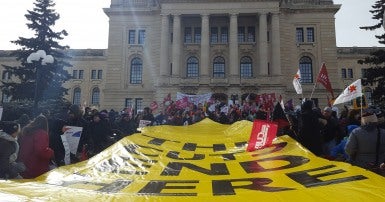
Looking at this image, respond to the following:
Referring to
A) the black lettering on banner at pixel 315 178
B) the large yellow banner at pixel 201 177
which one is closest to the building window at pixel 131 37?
the large yellow banner at pixel 201 177

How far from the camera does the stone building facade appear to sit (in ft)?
142

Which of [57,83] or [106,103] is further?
[106,103]

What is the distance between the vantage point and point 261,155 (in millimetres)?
6090

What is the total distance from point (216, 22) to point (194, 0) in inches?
164

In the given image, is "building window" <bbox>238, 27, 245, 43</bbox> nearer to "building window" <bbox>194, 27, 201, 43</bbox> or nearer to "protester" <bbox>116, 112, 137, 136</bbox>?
"building window" <bbox>194, 27, 201, 43</bbox>

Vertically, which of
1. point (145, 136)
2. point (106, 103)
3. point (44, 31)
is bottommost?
point (145, 136)

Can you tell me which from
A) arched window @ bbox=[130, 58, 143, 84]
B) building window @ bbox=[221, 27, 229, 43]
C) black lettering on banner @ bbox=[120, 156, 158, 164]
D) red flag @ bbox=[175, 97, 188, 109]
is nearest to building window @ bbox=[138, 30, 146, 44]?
arched window @ bbox=[130, 58, 143, 84]

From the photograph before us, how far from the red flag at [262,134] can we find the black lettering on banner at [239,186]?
2032 millimetres

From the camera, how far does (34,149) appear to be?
6.29 m

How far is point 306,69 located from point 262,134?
138 feet

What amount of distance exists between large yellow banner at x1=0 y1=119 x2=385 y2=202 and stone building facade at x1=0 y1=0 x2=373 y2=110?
35786 mm

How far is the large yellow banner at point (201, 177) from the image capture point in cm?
376

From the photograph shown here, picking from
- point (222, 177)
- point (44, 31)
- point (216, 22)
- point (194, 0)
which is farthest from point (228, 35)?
point (222, 177)

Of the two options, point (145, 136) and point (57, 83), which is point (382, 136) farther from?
point (57, 83)
